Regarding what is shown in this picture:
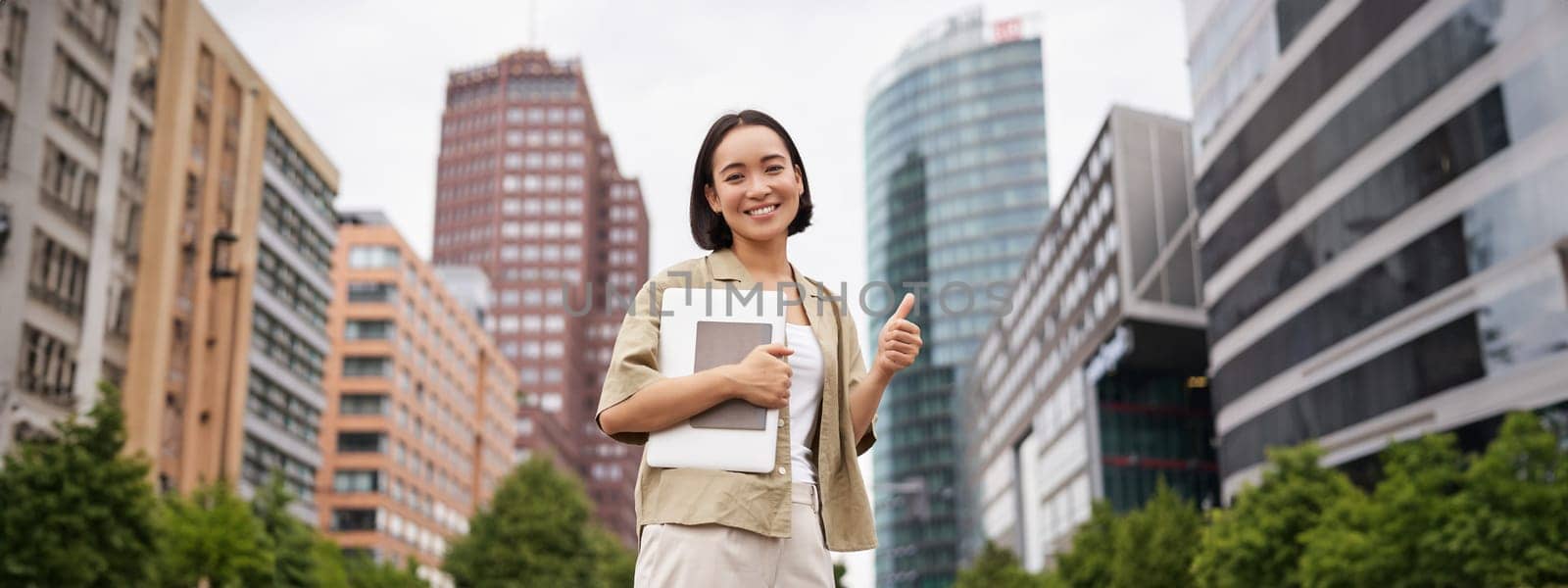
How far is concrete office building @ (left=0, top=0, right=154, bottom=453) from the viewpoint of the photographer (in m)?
36.5

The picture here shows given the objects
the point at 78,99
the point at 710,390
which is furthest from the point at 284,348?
the point at 710,390

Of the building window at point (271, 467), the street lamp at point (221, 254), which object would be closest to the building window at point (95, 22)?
the street lamp at point (221, 254)

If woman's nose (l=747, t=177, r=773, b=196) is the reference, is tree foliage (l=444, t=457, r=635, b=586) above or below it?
above

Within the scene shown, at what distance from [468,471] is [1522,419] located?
323 feet

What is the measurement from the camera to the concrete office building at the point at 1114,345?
67.1 m

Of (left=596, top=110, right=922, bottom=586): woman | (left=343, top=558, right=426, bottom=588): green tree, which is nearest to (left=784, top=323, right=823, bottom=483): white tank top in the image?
(left=596, top=110, right=922, bottom=586): woman

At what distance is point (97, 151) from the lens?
4234 centimetres

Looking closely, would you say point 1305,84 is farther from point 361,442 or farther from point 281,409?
point 361,442

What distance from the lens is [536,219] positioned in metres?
172

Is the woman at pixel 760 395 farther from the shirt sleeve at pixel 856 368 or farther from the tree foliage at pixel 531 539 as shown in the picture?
the tree foliage at pixel 531 539

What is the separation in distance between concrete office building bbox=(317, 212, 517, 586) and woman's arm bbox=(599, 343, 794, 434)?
87203 mm

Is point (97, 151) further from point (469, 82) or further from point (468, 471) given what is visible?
point (469, 82)

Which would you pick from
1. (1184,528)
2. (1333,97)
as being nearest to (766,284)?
(1184,528)

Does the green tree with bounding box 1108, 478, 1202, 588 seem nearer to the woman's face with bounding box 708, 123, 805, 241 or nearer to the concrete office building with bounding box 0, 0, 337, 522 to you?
the concrete office building with bounding box 0, 0, 337, 522
